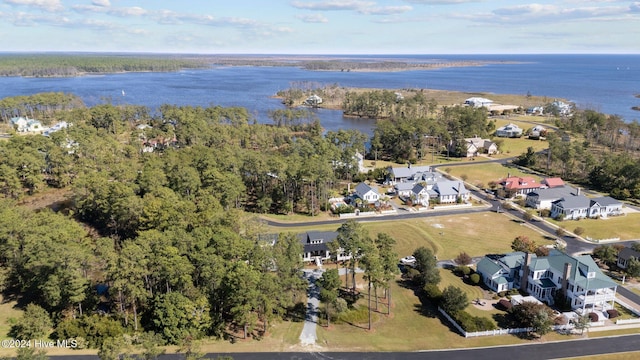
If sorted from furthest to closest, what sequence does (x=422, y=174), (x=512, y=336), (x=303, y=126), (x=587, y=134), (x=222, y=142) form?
(x=303, y=126)
(x=587, y=134)
(x=222, y=142)
(x=422, y=174)
(x=512, y=336)

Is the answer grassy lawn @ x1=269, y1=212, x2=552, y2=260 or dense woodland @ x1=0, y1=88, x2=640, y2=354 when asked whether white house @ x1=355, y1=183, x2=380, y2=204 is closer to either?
dense woodland @ x1=0, y1=88, x2=640, y2=354

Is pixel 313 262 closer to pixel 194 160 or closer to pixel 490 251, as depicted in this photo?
pixel 490 251

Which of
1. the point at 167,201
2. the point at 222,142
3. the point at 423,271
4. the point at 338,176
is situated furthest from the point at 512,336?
the point at 222,142

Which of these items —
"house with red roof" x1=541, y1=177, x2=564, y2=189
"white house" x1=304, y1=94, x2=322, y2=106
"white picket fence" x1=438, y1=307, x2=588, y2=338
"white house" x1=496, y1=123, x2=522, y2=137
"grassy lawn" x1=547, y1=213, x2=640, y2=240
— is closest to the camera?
"white picket fence" x1=438, y1=307, x2=588, y2=338

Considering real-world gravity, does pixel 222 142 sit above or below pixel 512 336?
above

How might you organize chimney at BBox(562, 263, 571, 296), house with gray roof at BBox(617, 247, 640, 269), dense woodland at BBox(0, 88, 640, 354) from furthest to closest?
1. house with gray roof at BBox(617, 247, 640, 269)
2. chimney at BBox(562, 263, 571, 296)
3. dense woodland at BBox(0, 88, 640, 354)

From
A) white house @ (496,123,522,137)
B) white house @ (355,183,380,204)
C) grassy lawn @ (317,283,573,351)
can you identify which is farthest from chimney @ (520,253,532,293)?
white house @ (496,123,522,137)

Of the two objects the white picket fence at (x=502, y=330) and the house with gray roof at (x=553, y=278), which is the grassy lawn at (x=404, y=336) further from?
the house with gray roof at (x=553, y=278)
